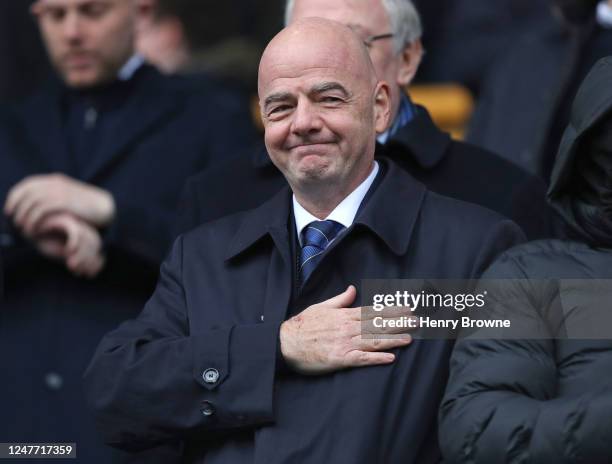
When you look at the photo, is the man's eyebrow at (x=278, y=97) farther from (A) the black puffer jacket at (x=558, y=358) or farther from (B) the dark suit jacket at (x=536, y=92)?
(B) the dark suit jacket at (x=536, y=92)

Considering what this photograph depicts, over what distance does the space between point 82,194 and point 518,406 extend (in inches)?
78.9

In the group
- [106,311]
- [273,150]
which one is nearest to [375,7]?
[273,150]

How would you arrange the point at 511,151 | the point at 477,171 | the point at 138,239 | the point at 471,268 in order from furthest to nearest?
the point at 511,151 < the point at 138,239 < the point at 477,171 < the point at 471,268

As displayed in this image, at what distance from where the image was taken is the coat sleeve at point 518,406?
3.20 metres

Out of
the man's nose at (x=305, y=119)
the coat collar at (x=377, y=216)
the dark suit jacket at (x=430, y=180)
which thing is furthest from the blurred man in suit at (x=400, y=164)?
the man's nose at (x=305, y=119)

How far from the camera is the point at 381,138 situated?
14.8 feet

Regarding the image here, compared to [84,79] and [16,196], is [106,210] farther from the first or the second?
[84,79]

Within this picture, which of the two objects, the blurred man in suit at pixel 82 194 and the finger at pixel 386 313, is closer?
the finger at pixel 386 313

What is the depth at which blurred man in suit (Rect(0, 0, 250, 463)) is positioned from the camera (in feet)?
15.9

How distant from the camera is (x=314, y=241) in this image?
3.83 meters

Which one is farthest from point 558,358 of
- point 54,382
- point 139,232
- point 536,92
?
point 536,92

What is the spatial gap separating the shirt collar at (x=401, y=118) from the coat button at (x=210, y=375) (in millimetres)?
1055

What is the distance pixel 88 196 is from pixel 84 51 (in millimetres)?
544

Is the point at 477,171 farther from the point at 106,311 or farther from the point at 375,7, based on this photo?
the point at 106,311
